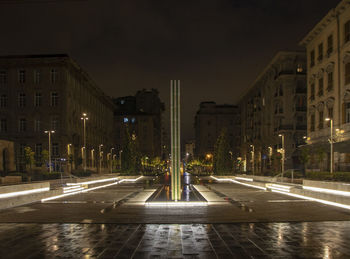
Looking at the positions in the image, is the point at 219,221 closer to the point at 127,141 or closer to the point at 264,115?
the point at 127,141

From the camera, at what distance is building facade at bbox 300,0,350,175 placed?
38.6 meters

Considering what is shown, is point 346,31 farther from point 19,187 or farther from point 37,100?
point 37,100

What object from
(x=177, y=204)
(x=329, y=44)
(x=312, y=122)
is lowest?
(x=177, y=204)

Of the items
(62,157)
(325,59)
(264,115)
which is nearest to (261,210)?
(325,59)

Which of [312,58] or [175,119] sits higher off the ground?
[312,58]

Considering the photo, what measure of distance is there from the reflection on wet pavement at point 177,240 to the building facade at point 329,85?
22093mm

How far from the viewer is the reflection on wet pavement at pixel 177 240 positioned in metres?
9.75

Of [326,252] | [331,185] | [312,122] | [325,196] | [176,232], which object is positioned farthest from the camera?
[312,122]

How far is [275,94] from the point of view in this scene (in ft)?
237

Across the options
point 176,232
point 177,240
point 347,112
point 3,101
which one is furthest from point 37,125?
point 177,240

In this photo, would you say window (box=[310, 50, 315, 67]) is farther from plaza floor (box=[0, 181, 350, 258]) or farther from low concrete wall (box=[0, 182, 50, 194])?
low concrete wall (box=[0, 182, 50, 194])

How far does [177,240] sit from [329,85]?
3781 centimetres

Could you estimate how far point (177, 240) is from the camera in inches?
445

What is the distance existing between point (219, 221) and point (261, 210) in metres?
4.33
